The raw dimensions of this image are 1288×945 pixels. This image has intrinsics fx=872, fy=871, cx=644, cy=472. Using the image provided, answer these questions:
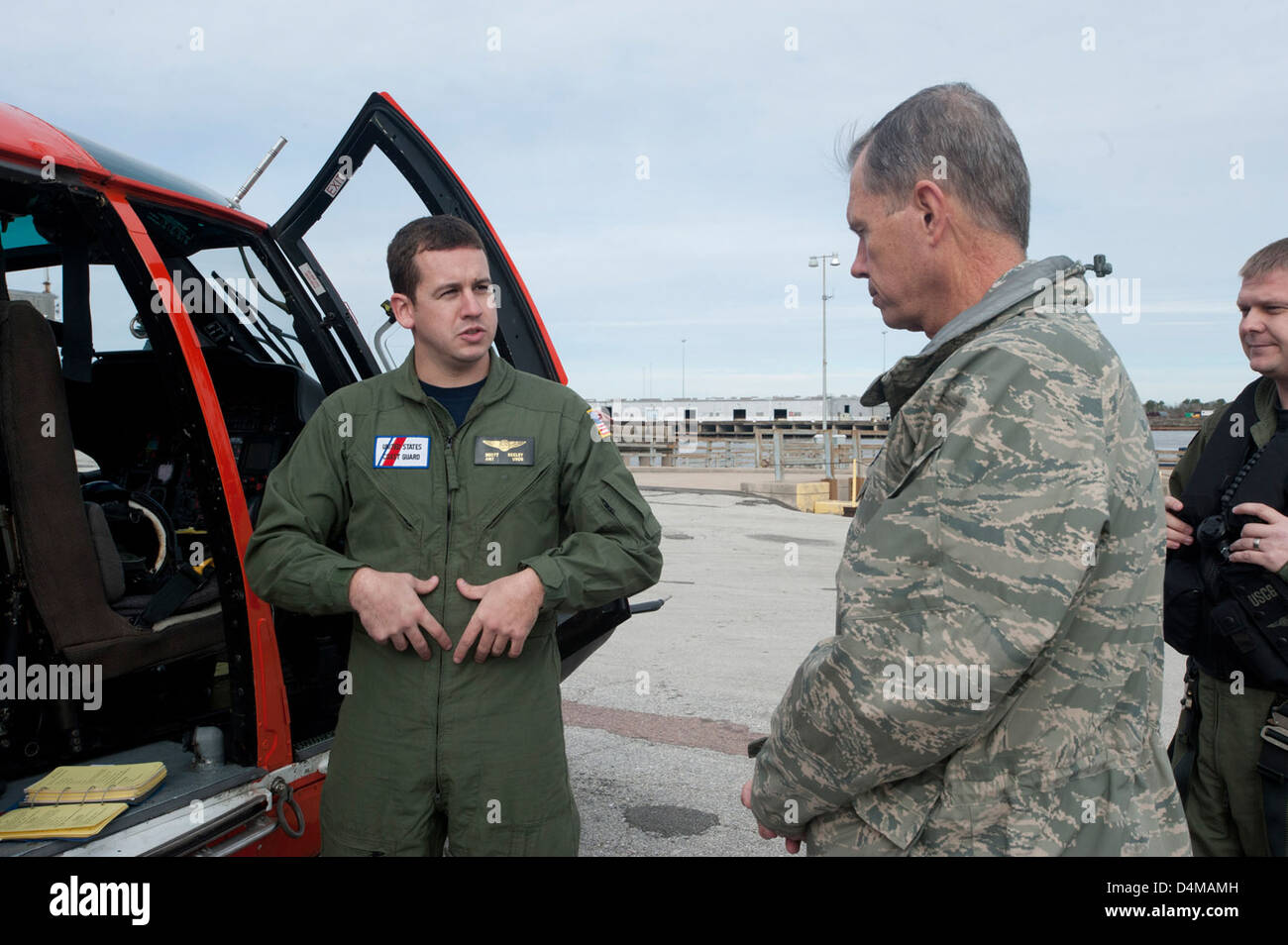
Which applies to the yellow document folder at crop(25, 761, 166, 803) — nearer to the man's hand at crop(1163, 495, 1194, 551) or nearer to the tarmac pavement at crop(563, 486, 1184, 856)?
the tarmac pavement at crop(563, 486, 1184, 856)

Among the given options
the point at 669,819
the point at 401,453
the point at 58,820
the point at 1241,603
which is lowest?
the point at 669,819

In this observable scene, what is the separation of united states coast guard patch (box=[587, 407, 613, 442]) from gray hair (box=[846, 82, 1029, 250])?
114cm

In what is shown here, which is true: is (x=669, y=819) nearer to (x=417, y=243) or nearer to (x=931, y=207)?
(x=417, y=243)

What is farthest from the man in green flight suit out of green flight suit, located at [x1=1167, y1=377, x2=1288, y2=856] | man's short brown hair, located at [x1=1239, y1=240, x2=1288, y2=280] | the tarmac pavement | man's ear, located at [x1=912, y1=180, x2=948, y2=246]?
man's short brown hair, located at [x1=1239, y1=240, x2=1288, y2=280]

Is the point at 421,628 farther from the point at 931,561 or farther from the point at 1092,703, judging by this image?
the point at 1092,703

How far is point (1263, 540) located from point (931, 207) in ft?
4.84

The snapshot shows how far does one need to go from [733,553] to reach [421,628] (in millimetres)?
8765

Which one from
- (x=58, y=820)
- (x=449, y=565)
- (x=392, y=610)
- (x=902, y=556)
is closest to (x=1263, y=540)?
(x=902, y=556)

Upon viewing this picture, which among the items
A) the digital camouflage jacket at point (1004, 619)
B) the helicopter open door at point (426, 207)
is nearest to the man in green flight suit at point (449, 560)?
the helicopter open door at point (426, 207)

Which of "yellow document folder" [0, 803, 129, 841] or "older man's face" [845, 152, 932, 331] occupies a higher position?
"older man's face" [845, 152, 932, 331]

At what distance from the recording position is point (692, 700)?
5070 mm

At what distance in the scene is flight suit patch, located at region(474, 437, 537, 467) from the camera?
220 cm

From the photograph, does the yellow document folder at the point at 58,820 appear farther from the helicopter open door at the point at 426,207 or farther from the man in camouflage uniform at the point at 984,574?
the helicopter open door at the point at 426,207
